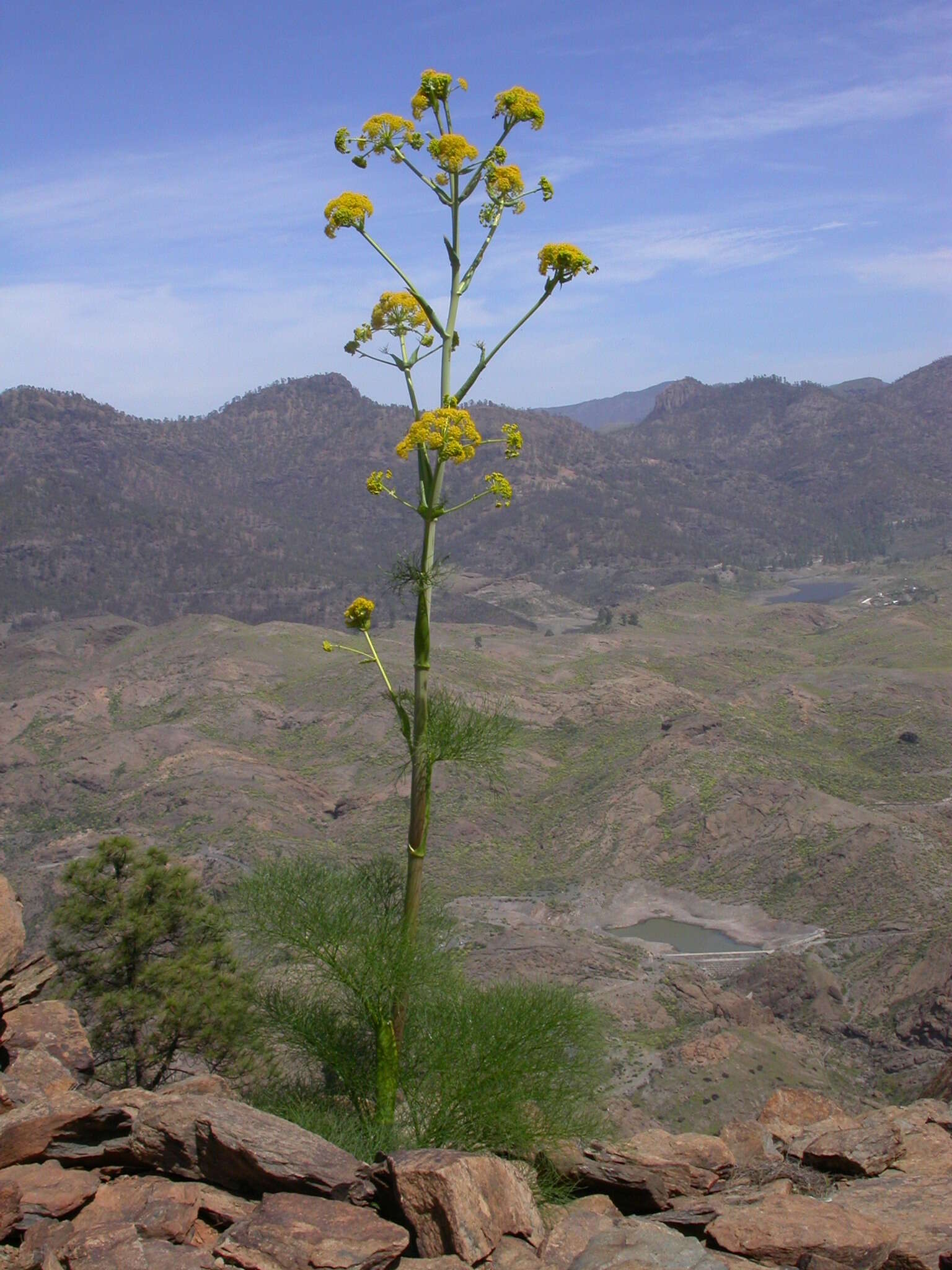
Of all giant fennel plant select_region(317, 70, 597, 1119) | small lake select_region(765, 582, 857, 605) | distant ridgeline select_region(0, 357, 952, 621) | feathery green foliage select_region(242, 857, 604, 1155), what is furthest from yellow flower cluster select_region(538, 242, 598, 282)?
small lake select_region(765, 582, 857, 605)

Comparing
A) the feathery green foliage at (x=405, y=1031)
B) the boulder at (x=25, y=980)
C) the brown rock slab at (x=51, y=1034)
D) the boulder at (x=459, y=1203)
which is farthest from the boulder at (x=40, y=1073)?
the boulder at (x=459, y=1203)

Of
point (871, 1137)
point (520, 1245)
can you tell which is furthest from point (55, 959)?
point (871, 1137)

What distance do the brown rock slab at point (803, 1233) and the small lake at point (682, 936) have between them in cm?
2169

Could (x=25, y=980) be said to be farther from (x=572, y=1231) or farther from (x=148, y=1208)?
(x=572, y=1231)

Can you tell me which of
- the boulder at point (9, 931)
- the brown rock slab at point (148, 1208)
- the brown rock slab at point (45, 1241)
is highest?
the boulder at point (9, 931)

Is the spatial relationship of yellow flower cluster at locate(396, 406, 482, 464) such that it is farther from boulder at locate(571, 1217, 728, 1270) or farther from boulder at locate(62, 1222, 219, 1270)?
boulder at locate(571, 1217, 728, 1270)

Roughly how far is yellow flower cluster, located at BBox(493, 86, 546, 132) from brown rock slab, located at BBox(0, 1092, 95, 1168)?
6.23 meters

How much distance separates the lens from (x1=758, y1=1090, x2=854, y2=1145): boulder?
31.1ft

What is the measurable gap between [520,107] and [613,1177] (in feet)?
21.9

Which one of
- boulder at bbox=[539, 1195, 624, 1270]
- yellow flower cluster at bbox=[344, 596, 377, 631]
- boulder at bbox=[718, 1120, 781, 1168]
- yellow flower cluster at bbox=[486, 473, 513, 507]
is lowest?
boulder at bbox=[718, 1120, 781, 1168]

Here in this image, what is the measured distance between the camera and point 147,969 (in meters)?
11.8

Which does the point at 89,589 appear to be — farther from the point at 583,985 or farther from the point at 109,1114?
the point at 109,1114

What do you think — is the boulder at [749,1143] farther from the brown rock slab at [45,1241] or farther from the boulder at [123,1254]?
the brown rock slab at [45,1241]

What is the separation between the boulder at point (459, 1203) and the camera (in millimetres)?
5727
